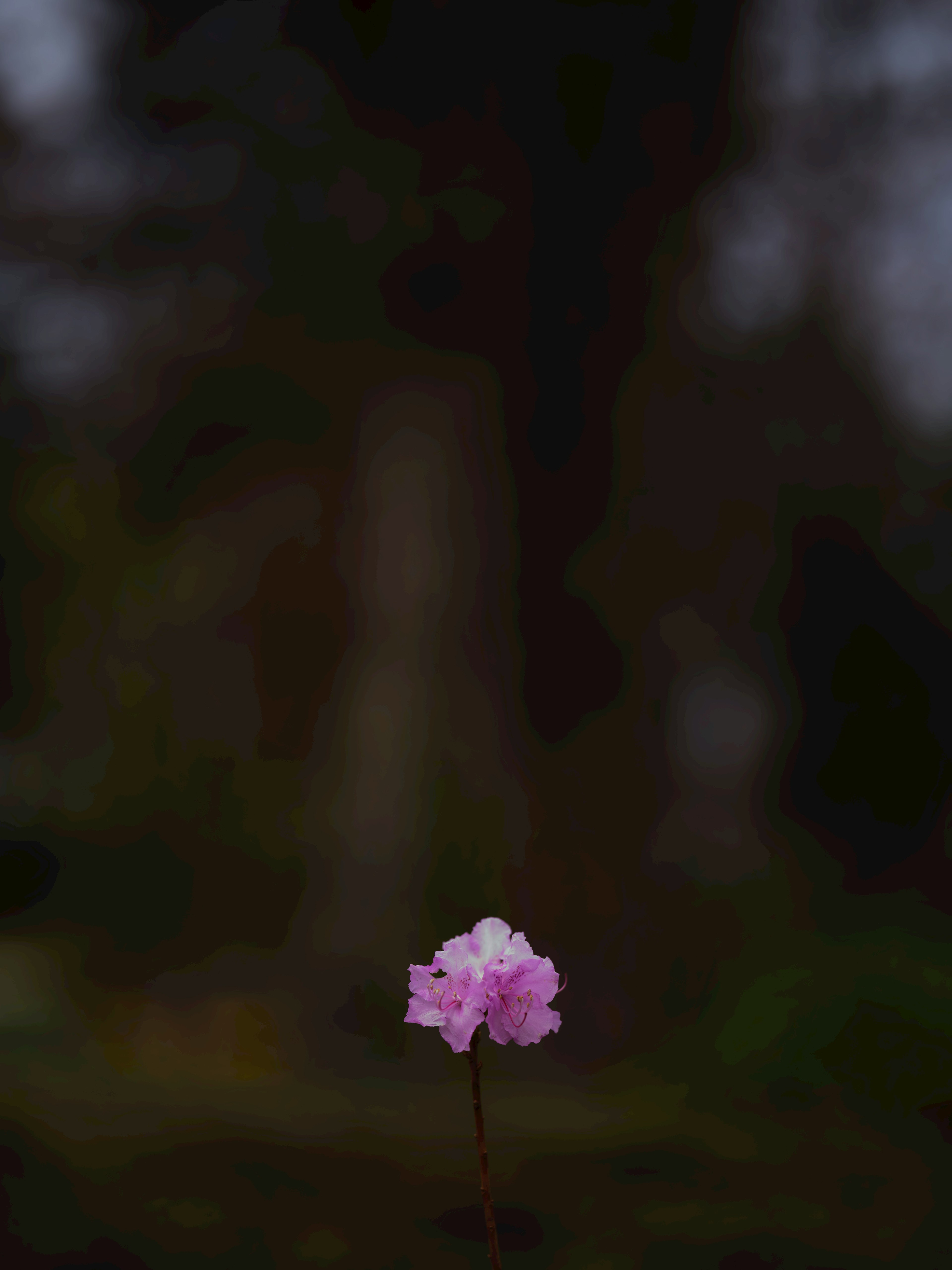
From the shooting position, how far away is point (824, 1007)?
125 centimetres

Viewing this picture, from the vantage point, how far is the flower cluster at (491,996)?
58cm

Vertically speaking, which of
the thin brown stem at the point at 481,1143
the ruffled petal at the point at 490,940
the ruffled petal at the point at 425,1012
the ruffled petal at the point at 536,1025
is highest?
the ruffled petal at the point at 490,940

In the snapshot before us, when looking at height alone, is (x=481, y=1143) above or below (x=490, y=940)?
below

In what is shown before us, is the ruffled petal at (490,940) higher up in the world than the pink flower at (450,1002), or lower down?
higher up

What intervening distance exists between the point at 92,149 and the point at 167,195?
0.14 meters

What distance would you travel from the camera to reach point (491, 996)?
58 centimetres

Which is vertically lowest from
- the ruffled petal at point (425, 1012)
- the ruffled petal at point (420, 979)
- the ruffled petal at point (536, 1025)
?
the ruffled petal at point (536, 1025)

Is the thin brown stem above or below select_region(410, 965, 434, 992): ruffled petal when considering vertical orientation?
below

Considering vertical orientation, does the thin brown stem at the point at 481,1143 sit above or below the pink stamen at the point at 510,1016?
below

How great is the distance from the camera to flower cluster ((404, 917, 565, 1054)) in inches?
22.8

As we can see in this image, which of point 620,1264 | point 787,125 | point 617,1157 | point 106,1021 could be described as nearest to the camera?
point 620,1264

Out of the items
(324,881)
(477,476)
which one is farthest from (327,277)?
(324,881)

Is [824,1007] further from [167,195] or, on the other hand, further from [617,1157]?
[167,195]

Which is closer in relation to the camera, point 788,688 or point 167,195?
point 788,688
